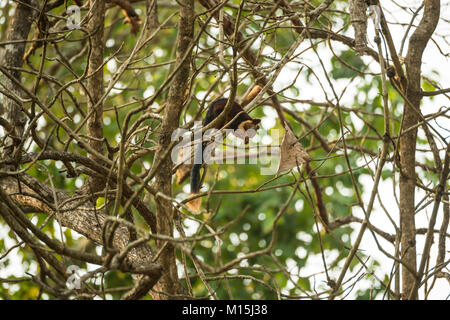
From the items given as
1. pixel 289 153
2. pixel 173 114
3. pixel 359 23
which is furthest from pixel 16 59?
pixel 359 23

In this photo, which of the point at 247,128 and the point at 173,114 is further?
the point at 247,128

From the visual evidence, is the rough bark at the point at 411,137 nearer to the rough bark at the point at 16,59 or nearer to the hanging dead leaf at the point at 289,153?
the hanging dead leaf at the point at 289,153

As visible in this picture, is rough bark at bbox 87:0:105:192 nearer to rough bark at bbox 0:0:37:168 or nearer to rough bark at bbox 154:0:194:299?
rough bark at bbox 0:0:37:168

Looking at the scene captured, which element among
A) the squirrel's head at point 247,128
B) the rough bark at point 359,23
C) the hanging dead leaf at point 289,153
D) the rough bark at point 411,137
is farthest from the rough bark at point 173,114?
the squirrel's head at point 247,128

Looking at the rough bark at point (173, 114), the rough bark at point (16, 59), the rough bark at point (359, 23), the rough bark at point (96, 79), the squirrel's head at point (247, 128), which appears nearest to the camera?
the rough bark at point (173, 114)

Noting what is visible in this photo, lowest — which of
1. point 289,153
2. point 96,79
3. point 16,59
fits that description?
point 289,153

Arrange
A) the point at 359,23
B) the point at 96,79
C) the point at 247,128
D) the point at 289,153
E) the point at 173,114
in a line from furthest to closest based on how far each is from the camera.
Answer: the point at 247,128 → the point at 96,79 → the point at 289,153 → the point at 359,23 → the point at 173,114

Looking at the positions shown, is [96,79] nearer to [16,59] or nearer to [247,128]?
[16,59]

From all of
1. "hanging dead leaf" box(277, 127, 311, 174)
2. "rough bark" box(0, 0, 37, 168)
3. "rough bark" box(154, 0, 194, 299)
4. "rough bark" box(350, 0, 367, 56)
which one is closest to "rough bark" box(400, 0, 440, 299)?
"rough bark" box(350, 0, 367, 56)
